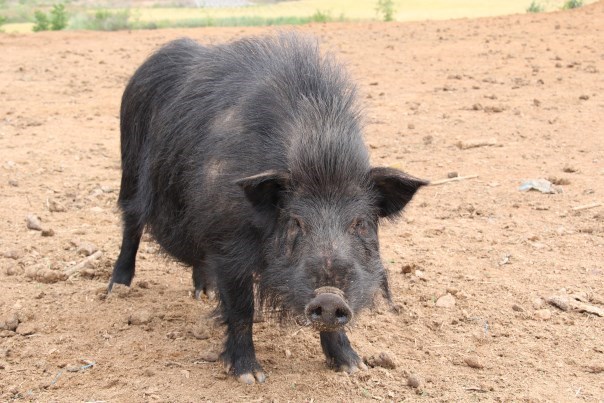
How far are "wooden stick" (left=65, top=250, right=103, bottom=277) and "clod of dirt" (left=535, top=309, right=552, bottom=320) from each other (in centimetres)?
331

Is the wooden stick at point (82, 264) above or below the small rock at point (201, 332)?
below

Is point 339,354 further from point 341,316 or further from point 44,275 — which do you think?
point 44,275

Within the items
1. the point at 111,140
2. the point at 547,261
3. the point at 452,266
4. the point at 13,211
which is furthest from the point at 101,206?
the point at 547,261

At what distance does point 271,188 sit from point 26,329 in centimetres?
204

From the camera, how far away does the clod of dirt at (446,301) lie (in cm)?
530

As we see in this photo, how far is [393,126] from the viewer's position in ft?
33.3

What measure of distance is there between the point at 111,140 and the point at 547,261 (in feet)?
19.4

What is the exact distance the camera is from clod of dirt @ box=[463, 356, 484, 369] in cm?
454

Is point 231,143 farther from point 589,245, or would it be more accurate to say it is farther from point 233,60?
point 589,245

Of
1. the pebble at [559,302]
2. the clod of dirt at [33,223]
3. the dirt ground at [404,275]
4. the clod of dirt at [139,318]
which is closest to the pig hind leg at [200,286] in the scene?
the dirt ground at [404,275]

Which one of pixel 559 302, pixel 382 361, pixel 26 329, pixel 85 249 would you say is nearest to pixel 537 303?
pixel 559 302

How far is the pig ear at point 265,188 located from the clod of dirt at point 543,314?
2.16 metres

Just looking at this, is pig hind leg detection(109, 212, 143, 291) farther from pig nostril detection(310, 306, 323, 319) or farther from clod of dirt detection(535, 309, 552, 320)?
clod of dirt detection(535, 309, 552, 320)

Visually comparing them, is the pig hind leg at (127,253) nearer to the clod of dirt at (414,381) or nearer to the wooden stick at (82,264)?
the wooden stick at (82,264)
